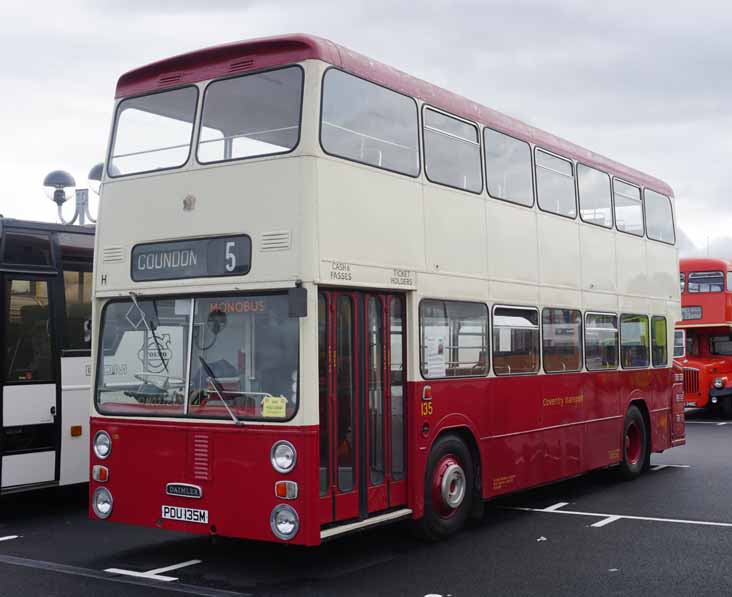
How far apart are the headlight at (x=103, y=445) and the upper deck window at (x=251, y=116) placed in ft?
8.41

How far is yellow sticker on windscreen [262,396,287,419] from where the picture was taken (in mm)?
8211

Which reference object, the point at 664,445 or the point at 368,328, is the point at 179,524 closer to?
the point at 368,328

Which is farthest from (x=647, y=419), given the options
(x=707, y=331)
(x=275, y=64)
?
(x=707, y=331)

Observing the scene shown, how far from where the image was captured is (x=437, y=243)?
10.1 metres

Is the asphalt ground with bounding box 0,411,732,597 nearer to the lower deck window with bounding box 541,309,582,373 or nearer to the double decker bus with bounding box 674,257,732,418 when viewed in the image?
the lower deck window with bounding box 541,309,582,373

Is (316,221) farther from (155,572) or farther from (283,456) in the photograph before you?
(155,572)

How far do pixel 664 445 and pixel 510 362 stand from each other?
212 inches

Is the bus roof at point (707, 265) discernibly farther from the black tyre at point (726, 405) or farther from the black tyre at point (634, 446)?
the black tyre at point (634, 446)

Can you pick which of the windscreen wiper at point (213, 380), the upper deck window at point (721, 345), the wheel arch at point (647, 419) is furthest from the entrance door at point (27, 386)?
the upper deck window at point (721, 345)

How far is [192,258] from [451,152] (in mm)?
3099

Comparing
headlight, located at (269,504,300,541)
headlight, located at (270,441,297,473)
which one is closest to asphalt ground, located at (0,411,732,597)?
headlight, located at (269,504,300,541)

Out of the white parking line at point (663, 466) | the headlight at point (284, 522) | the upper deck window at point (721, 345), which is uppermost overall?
the upper deck window at point (721, 345)

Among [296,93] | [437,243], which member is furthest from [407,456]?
[296,93]

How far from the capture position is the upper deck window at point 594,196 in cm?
1342
